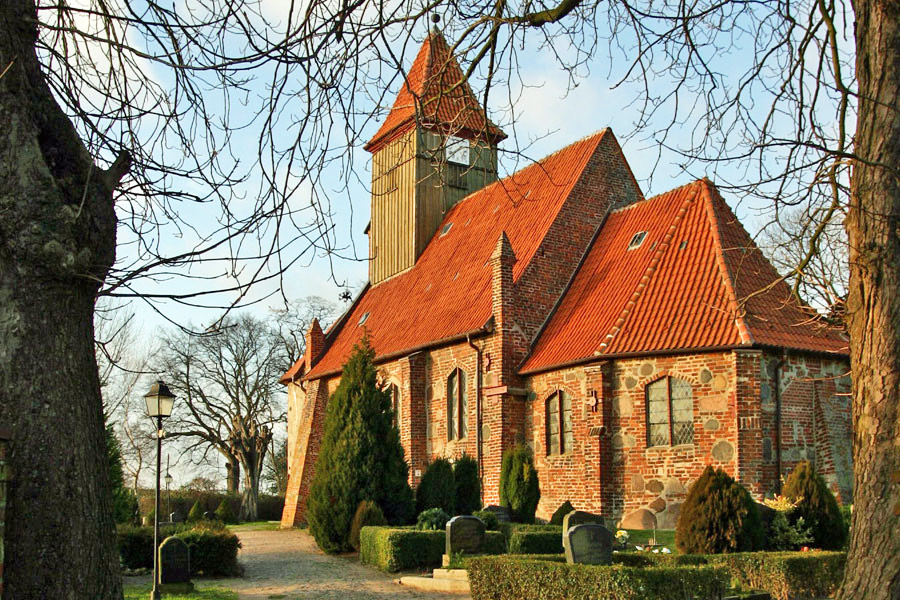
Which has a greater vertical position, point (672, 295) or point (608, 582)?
point (672, 295)

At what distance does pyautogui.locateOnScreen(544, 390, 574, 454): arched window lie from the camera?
1908 centimetres

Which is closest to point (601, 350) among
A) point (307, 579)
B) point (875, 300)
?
point (307, 579)

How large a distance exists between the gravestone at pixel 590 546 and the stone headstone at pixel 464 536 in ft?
11.6

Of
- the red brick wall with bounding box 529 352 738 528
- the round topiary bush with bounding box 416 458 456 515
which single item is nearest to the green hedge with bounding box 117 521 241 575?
the round topiary bush with bounding box 416 458 456 515

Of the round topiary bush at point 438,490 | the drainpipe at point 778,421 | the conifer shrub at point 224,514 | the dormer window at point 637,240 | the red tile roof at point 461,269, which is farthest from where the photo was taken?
the conifer shrub at point 224,514

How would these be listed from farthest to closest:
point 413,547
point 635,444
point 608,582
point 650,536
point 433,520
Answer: point 635,444 < point 650,536 < point 433,520 < point 413,547 < point 608,582

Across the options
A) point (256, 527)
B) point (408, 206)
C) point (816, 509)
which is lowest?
point (256, 527)

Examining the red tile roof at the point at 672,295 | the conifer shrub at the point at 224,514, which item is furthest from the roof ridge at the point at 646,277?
the conifer shrub at the point at 224,514

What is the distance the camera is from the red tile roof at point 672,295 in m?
17.1

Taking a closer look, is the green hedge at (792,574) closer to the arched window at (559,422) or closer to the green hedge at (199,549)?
the arched window at (559,422)

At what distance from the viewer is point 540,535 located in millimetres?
14398

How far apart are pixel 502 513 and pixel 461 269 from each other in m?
8.27

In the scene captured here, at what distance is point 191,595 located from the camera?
12.6m

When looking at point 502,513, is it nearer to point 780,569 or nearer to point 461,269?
point 780,569
